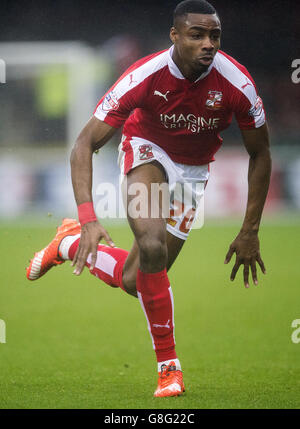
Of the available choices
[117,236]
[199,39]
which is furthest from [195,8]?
[117,236]

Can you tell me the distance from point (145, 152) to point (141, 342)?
207cm

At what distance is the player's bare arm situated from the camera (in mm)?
3693

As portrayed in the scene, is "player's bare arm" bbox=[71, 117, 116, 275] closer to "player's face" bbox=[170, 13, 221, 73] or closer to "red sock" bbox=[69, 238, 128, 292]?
"player's face" bbox=[170, 13, 221, 73]

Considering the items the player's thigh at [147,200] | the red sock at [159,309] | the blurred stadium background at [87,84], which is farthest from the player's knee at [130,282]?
the blurred stadium background at [87,84]

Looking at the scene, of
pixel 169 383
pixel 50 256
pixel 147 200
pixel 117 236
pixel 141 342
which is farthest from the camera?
pixel 117 236

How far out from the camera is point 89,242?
3721 mm

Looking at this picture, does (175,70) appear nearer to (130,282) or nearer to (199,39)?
(199,39)

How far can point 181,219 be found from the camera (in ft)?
15.8

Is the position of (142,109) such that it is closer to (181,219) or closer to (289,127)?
(181,219)

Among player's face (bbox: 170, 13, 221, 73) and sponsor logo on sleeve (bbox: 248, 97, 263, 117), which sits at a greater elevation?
player's face (bbox: 170, 13, 221, 73)

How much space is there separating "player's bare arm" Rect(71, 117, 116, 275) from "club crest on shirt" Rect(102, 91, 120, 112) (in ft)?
0.29

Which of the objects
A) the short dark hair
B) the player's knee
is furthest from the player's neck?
the player's knee

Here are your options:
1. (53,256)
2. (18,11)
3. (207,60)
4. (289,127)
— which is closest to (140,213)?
(207,60)

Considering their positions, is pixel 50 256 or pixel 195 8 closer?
pixel 195 8
